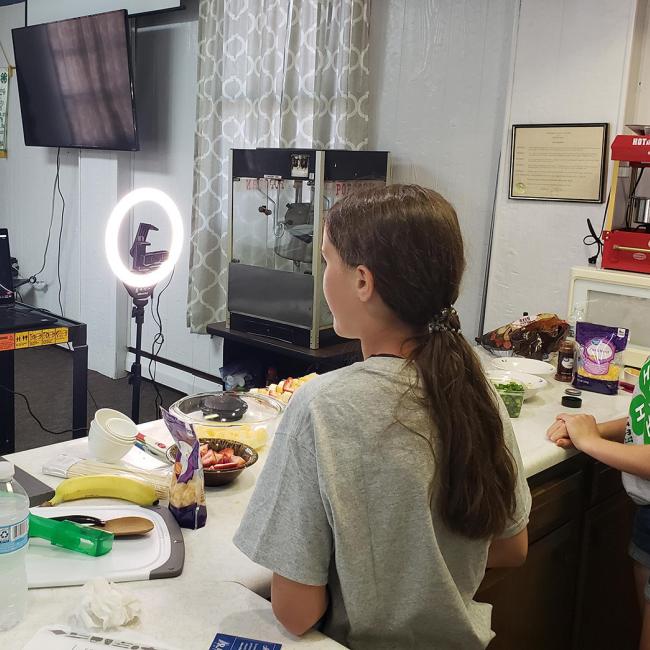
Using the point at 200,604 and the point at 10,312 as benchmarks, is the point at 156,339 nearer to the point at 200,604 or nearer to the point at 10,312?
the point at 10,312

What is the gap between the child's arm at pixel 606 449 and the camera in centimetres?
159

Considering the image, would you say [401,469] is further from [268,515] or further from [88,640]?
[88,640]

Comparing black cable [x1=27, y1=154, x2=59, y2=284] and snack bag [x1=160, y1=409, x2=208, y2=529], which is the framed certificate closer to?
snack bag [x1=160, y1=409, x2=208, y2=529]

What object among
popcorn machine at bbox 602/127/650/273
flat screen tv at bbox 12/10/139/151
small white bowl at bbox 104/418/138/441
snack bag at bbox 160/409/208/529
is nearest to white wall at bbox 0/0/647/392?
popcorn machine at bbox 602/127/650/273

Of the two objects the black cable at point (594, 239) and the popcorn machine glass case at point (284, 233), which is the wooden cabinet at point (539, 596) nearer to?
the black cable at point (594, 239)

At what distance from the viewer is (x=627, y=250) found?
2.50 m

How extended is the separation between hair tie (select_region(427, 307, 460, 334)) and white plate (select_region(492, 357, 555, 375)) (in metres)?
1.31

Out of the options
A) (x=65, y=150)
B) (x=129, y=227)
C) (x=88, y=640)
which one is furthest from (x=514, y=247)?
(x=65, y=150)

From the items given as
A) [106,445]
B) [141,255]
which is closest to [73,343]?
[141,255]

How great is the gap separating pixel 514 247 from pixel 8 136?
4.58 meters

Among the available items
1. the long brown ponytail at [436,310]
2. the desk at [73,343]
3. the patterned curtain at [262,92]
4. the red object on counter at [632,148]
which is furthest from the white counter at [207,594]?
the patterned curtain at [262,92]

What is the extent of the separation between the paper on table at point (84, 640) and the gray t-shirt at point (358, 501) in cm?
18

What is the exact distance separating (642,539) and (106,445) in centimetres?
119

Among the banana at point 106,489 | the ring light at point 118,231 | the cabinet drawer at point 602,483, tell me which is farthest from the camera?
the ring light at point 118,231
